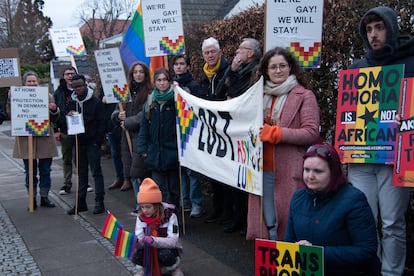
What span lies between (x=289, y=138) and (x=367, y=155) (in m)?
0.57

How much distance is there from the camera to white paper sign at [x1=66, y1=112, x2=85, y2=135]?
260 inches

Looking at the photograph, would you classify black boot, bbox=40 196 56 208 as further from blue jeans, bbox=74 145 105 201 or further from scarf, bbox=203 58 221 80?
scarf, bbox=203 58 221 80

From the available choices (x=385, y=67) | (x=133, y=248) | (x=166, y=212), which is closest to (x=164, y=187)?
(x=166, y=212)

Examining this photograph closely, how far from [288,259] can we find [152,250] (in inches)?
66.8

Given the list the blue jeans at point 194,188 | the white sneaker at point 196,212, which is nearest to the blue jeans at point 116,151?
the blue jeans at point 194,188

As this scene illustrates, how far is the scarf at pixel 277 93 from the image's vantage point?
3916 millimetres

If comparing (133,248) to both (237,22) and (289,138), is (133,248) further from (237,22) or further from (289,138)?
(237,22)

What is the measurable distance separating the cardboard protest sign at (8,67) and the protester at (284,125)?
15.1 ft

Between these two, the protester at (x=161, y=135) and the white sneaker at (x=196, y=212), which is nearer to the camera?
the protester at (x=161, y=135)

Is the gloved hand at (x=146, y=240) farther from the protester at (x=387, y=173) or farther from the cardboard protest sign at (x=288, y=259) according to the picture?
the protester at (x=387, y=173)

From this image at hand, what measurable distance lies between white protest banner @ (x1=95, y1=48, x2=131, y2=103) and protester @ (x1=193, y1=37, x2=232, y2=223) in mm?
1413

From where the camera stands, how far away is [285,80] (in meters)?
3.95

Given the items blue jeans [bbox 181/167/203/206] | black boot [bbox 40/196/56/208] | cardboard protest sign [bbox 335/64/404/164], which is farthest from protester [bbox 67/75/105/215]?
cardboard protest sign [bbox 335/64/404/164]

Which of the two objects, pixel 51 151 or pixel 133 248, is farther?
pixel 51 151
